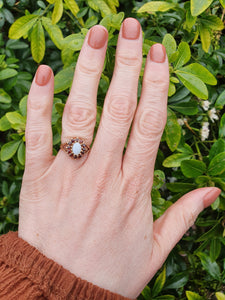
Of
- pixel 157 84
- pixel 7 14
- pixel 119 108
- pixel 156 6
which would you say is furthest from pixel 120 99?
pixel 7 14

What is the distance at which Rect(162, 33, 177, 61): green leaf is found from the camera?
43.5 inches

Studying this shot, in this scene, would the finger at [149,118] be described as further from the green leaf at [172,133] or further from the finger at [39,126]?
the finger at [39,126]

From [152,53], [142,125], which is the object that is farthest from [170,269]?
[152,53]

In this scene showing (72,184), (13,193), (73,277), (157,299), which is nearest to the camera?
(73,277)

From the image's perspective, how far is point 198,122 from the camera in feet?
5.19

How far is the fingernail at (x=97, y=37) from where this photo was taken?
40.4 inches

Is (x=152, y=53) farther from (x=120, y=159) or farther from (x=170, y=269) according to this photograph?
(x=170, y=269)

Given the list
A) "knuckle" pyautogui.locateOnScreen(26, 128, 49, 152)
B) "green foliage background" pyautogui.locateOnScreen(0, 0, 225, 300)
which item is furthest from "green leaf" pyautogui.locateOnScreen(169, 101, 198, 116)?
"knuckle" pyautogui.locateOnScreen(26, 128, 49, 152)

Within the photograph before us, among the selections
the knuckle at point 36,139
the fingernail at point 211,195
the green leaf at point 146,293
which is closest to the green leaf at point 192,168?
the fingernail at point 211,195

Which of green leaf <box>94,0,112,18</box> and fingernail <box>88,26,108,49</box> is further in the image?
green leaf <box>94,0,112,18</box>

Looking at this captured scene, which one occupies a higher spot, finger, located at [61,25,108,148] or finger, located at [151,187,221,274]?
finger, located at [61,25,108,148]

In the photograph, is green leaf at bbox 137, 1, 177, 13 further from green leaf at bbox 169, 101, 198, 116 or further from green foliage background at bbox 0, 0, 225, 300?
green leaf at bbox 169, 101, 198, 116

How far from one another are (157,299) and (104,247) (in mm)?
655

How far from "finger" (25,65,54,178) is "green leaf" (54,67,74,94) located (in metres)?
0.05
